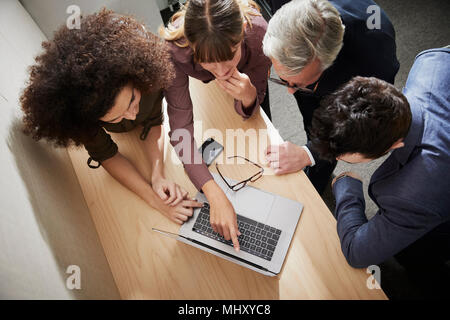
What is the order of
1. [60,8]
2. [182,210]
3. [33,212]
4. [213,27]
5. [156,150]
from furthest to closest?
[60,8], [156,150], [182,210], [213,27], [33,212]

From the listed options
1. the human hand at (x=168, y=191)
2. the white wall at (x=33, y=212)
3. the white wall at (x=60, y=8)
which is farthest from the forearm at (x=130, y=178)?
the white wall at (x=60, y=8)

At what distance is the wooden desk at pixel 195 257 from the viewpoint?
0.95m

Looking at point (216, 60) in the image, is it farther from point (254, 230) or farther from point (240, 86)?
point (254, 230)

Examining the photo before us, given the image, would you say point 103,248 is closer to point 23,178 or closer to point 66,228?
point 66,228

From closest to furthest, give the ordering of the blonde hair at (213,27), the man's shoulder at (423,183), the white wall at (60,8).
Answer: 1. the man's shoulder at (423,183)
2. the blonde hair at (213,27)
3. the white wall at (60,8)

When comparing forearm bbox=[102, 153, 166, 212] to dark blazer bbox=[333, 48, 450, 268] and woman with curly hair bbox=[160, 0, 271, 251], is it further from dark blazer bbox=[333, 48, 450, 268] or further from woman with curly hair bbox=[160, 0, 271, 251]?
dark blazer bbox=[333, 48, 450, 268]

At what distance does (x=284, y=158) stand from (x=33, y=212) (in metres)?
0.76

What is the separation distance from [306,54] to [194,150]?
49 centimetres

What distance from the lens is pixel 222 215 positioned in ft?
3.26

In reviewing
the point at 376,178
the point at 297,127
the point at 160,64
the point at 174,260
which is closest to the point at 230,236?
the point at 174,260

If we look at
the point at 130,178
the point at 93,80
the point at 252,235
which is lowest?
the point at 252,235

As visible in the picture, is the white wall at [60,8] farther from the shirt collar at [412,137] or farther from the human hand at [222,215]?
the shirt collar at [412,137]

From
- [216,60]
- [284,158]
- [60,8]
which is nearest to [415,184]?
[284,158]

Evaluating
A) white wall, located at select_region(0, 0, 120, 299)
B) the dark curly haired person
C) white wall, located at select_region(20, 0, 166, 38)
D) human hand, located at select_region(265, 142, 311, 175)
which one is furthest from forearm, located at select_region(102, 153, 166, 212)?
white wall, located at select_region(20, 0, 166, 38)
